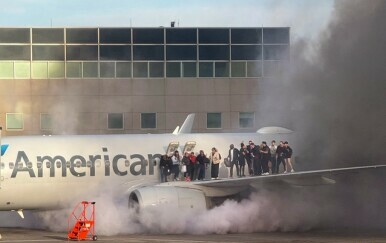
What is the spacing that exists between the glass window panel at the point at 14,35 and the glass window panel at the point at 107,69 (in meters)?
4.19

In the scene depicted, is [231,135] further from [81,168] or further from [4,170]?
[4,170]

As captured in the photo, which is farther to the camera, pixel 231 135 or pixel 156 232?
pixel 231 135

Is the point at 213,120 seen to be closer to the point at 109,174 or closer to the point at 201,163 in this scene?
the point at 201,163

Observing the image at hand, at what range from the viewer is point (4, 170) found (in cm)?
3444

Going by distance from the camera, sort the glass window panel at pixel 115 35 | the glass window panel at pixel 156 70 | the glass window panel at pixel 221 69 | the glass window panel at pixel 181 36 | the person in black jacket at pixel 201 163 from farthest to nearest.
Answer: the glass window panel at pixel 221 69
the glass window panel at pixel 181 36
the glass window panel at pixel 156 70
the glass window panel at pixel 115 35
the person in black jacket at pixel 201 163

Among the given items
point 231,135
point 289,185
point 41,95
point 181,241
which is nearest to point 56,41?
point 41,95

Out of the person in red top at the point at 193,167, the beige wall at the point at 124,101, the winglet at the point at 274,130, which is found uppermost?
the beige wall at the point at 124,101

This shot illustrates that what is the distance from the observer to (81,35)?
5269cm

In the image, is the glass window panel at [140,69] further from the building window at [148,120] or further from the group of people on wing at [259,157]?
the group of people on wing at [259,157]

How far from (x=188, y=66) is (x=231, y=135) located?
52.8ft

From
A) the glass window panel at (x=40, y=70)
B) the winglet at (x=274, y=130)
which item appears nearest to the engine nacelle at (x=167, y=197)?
the winglet at (x=274, y=130)

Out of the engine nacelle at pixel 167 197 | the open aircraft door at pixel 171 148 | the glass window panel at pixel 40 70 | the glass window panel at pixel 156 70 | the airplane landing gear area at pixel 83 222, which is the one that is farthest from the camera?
the glass window panel at pixel 156 70

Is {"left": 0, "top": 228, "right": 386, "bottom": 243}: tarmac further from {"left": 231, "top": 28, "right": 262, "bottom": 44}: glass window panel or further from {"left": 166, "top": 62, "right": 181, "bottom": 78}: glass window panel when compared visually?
{"left": 231, "top": 28, "right": 262, "bottom": 44}: glass window panel

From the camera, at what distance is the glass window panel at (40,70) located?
A: 52438 millimetres
